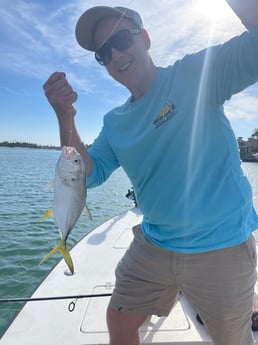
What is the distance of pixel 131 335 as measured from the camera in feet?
7.30

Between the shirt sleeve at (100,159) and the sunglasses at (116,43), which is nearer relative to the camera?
the sunglasses at (116,43)

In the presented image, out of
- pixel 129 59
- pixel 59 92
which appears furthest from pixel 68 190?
pixel 129 59

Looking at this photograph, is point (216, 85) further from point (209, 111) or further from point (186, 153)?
point (186, 153)

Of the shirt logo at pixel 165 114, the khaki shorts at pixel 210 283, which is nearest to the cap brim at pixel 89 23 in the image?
the shirt logo at pixel 165 114

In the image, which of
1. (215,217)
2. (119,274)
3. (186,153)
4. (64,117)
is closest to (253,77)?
(186,153)

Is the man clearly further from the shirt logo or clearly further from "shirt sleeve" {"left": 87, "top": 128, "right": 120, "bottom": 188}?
"shirt sleeve" {"left": 87, "top": 128, "right": 120, "bottom": 188}

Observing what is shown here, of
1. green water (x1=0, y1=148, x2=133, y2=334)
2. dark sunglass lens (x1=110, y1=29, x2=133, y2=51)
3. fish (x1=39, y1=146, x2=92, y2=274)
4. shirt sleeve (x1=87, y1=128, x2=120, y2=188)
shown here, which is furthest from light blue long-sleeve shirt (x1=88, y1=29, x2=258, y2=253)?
green water (x1=0, y1=148, x2=133, y2=334)

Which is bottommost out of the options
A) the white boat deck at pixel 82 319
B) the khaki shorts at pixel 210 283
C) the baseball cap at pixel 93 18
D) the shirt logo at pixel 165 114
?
the white boat deck at pixel 82 319

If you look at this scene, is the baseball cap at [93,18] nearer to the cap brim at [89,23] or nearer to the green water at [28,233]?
the cap brim at [89,23]

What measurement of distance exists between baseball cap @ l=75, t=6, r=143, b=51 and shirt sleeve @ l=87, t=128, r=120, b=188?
68 cm

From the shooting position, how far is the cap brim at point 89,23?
2.21 metres

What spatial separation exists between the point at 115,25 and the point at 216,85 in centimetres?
86

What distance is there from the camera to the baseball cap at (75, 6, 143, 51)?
2.19 metres

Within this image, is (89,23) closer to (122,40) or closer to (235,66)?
(122,40)
